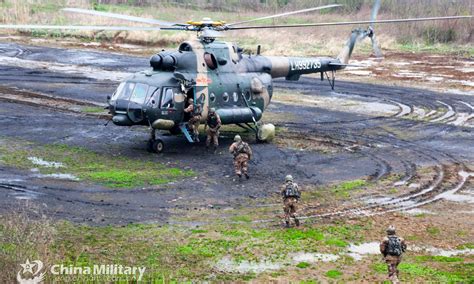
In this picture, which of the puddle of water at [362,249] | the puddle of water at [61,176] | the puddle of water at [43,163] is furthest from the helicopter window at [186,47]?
the puddle of water at [362,249]

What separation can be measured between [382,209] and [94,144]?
9.33 meters

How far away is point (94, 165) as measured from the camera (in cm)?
1892

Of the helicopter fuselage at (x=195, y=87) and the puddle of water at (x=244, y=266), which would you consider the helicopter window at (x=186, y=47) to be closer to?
the helicopter fuselage at (x=195, y=87)

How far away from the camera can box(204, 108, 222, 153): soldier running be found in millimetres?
20577

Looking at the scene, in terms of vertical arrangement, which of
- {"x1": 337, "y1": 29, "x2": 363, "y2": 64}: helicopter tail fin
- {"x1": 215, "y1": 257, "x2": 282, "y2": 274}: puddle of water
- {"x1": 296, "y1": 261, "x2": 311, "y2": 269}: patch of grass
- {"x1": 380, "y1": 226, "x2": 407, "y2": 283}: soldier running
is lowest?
{"x1": 296, "y1": 261, "x2": 311, "y2": 269}: patch of grass

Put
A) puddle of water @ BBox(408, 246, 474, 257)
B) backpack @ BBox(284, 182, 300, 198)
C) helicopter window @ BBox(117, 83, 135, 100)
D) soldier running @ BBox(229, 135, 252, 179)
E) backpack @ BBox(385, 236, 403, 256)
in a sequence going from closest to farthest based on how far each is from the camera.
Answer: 1. backpack @ BBox(385, 236, 403, 256)
2. puddle of water @ BBox(408, 246, 474, 257)
3. backpack @ BBox(284, 182, 300, 198)
4. soldier running @ BBox(229, 135, 252, 179)
5. helicopter window @ BBox(117, 83, 135, 100)

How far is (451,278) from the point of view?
12375mm

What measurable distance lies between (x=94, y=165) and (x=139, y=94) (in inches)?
90.3

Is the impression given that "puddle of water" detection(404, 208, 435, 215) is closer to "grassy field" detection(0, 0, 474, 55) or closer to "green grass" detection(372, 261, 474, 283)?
"green grass" detection(372, 261, 474, 283)

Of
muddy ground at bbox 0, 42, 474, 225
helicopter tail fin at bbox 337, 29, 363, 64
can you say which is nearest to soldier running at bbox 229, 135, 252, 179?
muddy ground at bbox 0, 42, 474, 225

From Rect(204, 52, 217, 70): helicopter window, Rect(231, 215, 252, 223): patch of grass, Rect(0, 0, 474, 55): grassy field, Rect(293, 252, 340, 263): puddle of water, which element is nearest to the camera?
Rect(293, 252, 340, 263): puddle of water

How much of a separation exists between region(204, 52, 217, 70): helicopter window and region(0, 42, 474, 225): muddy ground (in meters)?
2.46

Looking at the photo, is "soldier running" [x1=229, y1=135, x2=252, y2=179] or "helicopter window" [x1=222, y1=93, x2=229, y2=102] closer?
"soldier running" [x1=229, y1=135, x2=252, y2=179]

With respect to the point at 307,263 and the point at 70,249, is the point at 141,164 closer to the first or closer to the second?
the point at 70,249
